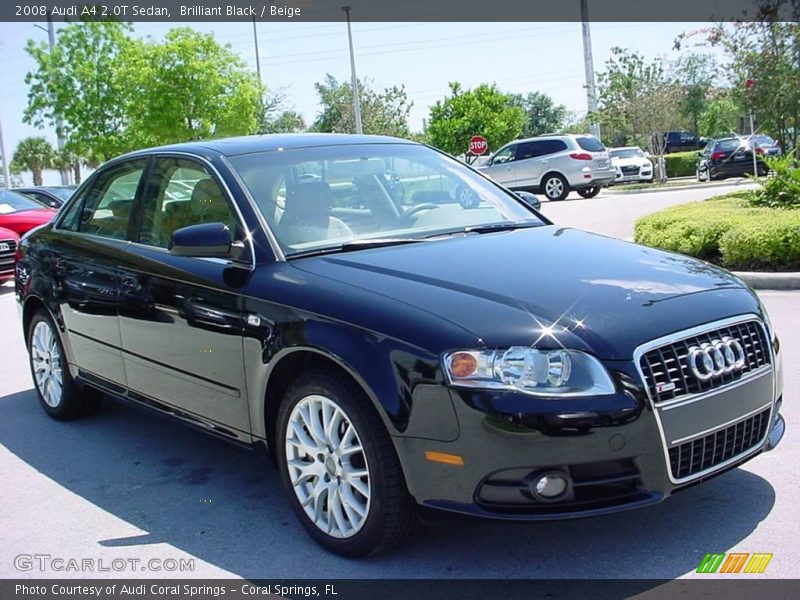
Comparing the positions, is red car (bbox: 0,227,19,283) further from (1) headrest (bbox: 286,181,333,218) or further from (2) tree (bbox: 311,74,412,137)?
(2) tree (bbox: 311,74,412,137)

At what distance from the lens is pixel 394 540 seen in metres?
3.54

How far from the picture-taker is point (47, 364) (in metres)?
6.11

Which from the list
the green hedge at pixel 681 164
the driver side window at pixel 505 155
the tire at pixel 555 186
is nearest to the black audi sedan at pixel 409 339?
the tire at pixel 555 186

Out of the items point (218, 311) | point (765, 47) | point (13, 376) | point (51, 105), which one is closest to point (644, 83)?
point (765, 47)

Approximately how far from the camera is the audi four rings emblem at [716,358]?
132 inches

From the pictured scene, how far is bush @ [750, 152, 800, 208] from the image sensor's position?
1159 cm

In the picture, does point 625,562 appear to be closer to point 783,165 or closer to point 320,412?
point 320,412

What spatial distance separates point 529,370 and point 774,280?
6.53 m

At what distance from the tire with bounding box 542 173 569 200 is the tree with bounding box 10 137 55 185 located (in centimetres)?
5988

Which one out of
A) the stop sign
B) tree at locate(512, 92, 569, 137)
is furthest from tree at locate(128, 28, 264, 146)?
tree at locate(512, 92, 569, 137)

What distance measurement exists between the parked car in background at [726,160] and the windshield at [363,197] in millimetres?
24964

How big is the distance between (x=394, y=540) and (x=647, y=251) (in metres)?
1.83

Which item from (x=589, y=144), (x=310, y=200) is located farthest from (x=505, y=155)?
(x=310, y=200)

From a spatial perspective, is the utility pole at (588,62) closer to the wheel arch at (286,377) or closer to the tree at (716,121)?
the tree at (716,121)
